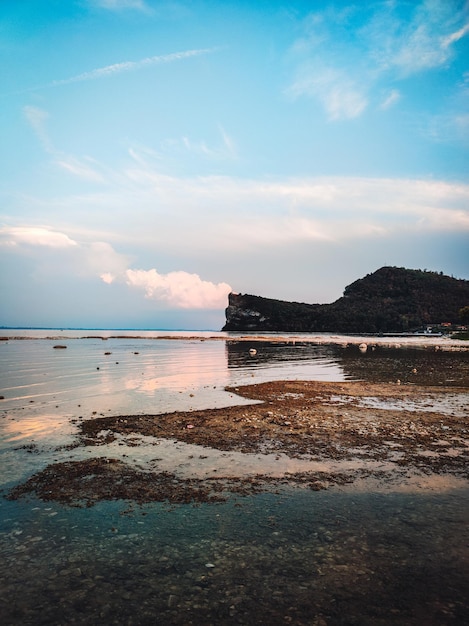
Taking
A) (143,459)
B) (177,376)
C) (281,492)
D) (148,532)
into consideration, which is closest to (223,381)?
(177,376)

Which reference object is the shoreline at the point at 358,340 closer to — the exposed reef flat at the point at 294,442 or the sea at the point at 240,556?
the exposed reef flat at the point at 294,442

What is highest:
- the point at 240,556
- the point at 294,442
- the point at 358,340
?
the point at 240,556

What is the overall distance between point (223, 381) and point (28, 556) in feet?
83.5

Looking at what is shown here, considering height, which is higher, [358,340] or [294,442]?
[294,442]

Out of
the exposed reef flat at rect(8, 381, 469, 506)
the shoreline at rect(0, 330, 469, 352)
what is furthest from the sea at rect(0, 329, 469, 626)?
the shoreline at rect(0, 330, 469, 352)


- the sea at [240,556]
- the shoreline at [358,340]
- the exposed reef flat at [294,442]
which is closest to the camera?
the sea at [240,556]

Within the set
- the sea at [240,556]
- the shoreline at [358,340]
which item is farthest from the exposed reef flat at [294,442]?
the shoreline at [358,340]

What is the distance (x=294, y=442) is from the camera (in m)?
14.6

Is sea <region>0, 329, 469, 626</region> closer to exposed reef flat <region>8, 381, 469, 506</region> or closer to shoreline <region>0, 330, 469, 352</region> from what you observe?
exposed reef flat <region>8, 381, 469, 506</region>

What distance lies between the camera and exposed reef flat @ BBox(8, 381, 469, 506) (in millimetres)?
10461

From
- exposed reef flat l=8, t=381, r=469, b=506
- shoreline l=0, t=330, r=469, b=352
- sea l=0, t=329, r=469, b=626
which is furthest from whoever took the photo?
shoreline l=0, t=330, r=469, b=352

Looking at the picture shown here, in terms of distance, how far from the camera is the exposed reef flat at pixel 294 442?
10.5 meters

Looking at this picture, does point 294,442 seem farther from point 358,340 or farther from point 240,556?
point 358,340

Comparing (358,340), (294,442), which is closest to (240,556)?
(294,442)
